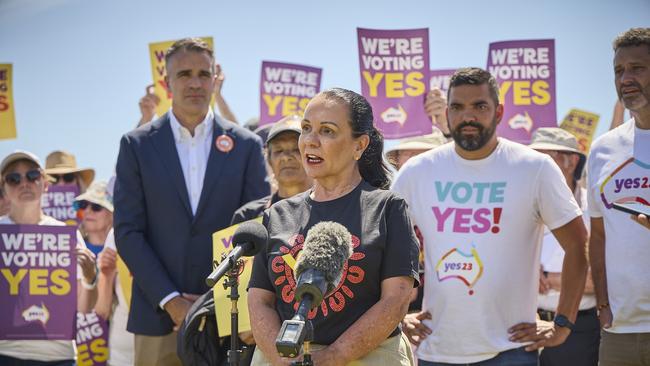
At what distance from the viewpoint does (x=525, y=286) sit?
16.4 ft

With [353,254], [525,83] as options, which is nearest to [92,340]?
[353,254]

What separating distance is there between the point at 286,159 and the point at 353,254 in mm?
1916

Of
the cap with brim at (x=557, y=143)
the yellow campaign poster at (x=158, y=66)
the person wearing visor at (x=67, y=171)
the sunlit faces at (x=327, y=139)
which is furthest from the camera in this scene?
the person wearing visor at (x=67, y=171)

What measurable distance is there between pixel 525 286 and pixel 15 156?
4.78m

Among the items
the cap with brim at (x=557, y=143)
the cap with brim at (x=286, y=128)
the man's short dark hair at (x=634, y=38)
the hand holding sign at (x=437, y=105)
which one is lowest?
the cap with brim at (x=557, y=143)

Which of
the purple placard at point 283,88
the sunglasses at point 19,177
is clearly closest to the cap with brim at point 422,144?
the purple placard at point 283,88

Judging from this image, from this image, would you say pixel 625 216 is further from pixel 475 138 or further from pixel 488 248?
pixel 475 138

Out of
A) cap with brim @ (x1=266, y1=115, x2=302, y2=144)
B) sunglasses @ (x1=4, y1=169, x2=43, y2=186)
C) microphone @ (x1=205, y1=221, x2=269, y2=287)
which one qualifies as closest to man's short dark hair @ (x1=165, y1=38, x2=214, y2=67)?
cap with brim @ (x1=266, y1=115, x2=302, y2=144)

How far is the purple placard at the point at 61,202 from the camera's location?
9570 mm

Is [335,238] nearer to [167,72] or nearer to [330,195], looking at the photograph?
[330,195]

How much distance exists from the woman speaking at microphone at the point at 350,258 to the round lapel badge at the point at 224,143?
1749 mm

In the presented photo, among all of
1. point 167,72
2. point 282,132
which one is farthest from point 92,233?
point 282,132

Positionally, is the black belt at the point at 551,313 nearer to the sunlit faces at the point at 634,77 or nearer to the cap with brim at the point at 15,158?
the sunlit faces at the point at 634,77

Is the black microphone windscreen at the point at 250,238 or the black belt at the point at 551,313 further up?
the black microphone windscreen at the point at 250,238
